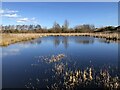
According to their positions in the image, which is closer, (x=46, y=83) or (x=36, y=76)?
(x=46, y=83)

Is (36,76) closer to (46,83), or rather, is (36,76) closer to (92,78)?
(46,83)

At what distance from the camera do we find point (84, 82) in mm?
10789

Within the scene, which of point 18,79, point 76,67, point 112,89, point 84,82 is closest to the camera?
point 112,89

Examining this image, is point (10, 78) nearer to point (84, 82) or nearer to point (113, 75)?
point (84, 82)

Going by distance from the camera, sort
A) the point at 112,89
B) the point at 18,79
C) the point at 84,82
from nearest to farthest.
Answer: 1. the point at 112,89
2. the point at 84,82
3. the point at 18,79

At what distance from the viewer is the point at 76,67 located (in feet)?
47.6

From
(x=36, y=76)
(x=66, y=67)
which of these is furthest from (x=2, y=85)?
(x=66, y=67)

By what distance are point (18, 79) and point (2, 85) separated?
1140mm

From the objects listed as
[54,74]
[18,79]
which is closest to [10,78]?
[18,79]

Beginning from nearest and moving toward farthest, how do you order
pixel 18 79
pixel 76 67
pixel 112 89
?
pixel 112 89 < pixel 18 79 < pixel 76 67

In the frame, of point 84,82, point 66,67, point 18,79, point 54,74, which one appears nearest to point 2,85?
point 18,79

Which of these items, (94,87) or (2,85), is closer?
(94,87)

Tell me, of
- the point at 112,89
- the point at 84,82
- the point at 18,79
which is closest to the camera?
the point at 112,89

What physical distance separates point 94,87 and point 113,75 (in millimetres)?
2429
